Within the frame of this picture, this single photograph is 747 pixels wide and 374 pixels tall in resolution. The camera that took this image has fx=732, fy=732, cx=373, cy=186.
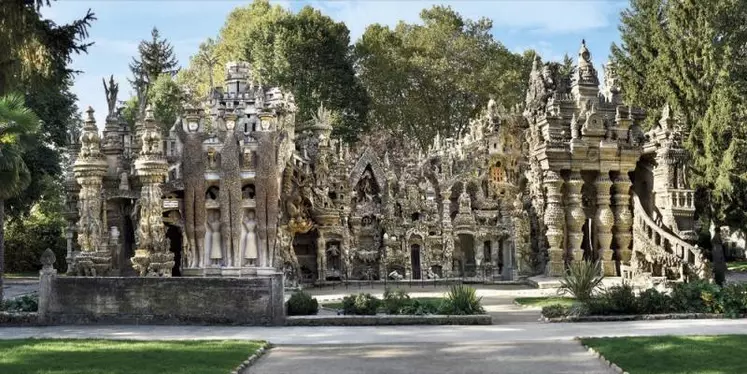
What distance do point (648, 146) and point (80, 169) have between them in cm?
2260

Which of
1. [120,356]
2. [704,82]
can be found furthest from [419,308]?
[704,82]

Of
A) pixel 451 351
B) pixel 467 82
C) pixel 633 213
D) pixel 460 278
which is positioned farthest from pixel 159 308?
pixel 467 82

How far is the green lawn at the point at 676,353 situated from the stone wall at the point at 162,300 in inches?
318

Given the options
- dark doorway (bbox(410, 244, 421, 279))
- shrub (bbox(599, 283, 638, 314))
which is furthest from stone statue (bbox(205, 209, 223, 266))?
shrub (bbox(599, 283, 638, 314))

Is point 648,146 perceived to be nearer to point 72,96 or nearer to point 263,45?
point 263,45

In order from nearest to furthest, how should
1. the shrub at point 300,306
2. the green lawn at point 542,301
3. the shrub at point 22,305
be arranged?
the shrub at point 300,306 < the shrub at point 22,305 < the green lawn at point 542,301

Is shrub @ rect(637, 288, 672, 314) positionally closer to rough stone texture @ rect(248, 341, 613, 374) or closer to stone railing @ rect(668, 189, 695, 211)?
rough stone texture @ rect(248, 341, 613, 374)

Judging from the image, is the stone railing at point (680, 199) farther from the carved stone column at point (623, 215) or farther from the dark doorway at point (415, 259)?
the dark doorway at point (415, 259)

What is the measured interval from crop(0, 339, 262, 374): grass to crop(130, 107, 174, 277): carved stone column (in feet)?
18.2

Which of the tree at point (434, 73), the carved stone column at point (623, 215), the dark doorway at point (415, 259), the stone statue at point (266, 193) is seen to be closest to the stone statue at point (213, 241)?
the stone statue at point (266, 193)

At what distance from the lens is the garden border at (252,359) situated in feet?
41.3

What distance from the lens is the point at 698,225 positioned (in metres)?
36.9

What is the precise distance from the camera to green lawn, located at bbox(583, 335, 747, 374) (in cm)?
1206

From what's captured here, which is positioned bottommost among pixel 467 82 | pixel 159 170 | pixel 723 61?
pixel 159 170
